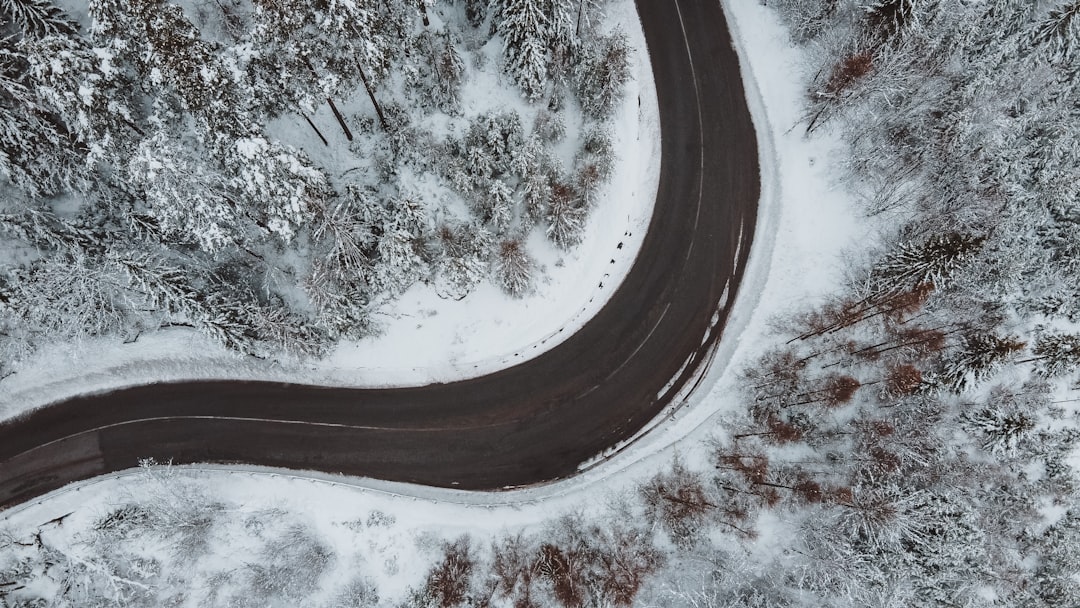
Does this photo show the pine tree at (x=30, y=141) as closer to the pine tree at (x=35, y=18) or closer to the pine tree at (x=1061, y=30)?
the pine tree at (x=35, y=18)

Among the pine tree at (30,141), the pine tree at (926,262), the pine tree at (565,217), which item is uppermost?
the pine tree at (30,141)

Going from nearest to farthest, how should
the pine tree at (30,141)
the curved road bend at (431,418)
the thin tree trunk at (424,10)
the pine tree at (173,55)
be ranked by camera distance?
the pine tree at (173,55)
the pine tree at (30,141)
the thin tree trunk at (424,10)
the curved road bend at (431,418)

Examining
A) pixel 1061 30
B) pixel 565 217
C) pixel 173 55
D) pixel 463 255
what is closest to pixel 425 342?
pixel 463 255

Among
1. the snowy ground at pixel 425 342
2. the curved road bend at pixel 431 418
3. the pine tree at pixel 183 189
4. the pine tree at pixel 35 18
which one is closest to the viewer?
the pine tree at pixel 35 18

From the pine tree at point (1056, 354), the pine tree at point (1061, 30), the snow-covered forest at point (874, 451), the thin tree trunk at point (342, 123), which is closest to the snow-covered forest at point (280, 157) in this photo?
the thin tree trunk at point (342, 123)

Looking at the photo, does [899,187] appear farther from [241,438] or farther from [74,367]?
[74,367]

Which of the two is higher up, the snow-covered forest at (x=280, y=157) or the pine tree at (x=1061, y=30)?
the snow-covered forest at (x=280, y=157)

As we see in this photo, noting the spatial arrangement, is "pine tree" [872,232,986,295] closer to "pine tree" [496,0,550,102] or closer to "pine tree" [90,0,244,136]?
"pine tree" [496,0,550,102]
